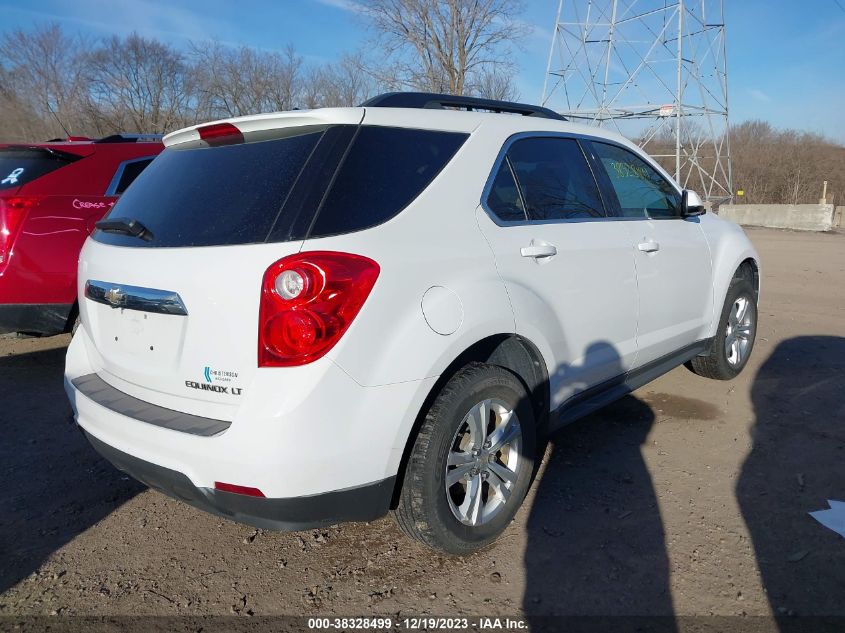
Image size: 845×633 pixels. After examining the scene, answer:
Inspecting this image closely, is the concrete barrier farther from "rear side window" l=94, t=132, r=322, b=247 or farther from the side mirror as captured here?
"rear side window" l=94, t=132, r=322, b=247

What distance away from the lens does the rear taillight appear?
4449mm

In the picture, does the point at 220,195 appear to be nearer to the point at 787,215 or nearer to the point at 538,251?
the point at 538,251

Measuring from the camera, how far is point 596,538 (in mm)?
2773

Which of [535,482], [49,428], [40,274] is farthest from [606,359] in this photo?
[40,274]

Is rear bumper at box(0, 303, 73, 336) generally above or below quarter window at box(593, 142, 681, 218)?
below

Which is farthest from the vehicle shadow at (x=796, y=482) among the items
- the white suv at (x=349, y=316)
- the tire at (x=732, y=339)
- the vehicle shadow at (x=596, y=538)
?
the white suv at (x=349, y=316)

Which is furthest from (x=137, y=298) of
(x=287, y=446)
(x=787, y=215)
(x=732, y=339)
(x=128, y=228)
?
(x=787, y=215)

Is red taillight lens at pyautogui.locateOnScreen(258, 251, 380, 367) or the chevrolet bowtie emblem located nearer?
red taillight lens at pyautogui.locateOnScreen(258, 251, 380, 367)

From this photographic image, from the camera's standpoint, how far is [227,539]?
111 inches

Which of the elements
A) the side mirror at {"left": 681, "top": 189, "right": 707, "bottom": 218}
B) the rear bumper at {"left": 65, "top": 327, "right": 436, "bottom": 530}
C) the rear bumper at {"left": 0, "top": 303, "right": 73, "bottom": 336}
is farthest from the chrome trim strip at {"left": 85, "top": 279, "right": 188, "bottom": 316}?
the side mirror at {"left": 681, "top": 189, "right": 707, "bottom": 218}

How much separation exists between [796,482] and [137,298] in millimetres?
3304

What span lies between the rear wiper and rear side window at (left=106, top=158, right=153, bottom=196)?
2.67m

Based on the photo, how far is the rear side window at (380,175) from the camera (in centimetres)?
219

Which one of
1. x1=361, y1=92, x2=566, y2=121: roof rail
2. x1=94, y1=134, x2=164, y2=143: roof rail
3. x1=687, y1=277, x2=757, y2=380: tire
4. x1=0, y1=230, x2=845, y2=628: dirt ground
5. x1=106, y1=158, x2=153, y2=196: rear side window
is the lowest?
x1=0, y1=230, x2=845, y2=628: dirt ground
